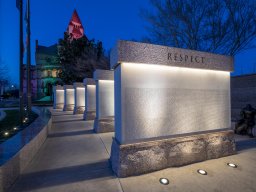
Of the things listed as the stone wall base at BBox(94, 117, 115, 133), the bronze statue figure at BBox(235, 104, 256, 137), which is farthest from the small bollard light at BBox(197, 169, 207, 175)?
the stone wall base at BBox(94, 117, 115, 133)

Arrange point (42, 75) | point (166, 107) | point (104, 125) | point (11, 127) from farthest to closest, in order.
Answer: point (42, 75), point (11, 127), point (104, 125), point (166, 107)

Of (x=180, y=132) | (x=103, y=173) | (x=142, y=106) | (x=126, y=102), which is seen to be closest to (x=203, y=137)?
(x=180, y=132)

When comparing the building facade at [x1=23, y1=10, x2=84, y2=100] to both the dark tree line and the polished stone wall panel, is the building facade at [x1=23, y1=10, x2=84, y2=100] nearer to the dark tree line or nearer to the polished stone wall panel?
the dark tree line

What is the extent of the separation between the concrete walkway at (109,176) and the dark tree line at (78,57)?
655 inches

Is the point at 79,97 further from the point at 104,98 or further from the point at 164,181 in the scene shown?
the point at 164,181

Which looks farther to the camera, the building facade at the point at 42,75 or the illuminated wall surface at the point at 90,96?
the building facade at the point at 42,75

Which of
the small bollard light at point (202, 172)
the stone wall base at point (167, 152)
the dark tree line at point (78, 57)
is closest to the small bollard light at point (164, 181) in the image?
the stone wall base at point (167, 152)

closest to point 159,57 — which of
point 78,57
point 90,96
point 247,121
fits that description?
point 247,121

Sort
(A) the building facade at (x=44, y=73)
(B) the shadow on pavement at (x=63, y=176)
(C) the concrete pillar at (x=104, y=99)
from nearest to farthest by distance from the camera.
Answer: (B) the shadow on pavement at (x=63, y=176)
(C) the concrete pillar at (x=104, y=99)
(A) the building facade at (x=44, y=73)

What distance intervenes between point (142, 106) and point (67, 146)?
138 inches

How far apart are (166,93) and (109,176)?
242 centimetres

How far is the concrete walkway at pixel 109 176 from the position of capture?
333 centimetres

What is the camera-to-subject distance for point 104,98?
28.0 ft

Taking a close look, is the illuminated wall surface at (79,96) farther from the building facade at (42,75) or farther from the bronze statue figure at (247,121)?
the building facade at (42,75)
